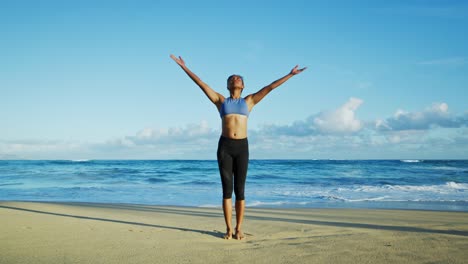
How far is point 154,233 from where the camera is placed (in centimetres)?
475

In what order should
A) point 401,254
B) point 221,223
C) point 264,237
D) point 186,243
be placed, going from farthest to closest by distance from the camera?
point 221,223 < point 264,237 < point 186,243 < point 401,254

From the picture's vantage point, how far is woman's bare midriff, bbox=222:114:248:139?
15.0 ft

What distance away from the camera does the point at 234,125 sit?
4566 millimetres

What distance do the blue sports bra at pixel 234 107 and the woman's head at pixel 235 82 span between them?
0.54 feet

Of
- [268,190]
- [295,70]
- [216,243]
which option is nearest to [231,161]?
[216,243]

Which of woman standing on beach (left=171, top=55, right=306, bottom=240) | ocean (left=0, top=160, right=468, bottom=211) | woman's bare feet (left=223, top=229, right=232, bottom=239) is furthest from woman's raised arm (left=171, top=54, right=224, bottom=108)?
ocean (left=0, top=160, right=468, bottom=211)

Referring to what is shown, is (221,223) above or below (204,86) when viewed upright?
below

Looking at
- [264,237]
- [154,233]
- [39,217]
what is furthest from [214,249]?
[39,217]

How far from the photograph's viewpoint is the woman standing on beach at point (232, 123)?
456cm

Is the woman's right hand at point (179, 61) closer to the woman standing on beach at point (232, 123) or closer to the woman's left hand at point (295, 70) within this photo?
the woman standing on beach at point (232, 123)

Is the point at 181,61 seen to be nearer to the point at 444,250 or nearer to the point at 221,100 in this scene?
the point at 221,100

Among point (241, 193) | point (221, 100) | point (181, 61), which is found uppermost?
point (181, 61)

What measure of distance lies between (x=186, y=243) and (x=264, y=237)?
98cm

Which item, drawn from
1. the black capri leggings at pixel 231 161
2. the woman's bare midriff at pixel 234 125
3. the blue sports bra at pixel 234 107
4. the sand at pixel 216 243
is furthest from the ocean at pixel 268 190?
the blue sports bra at pixel 234 107
